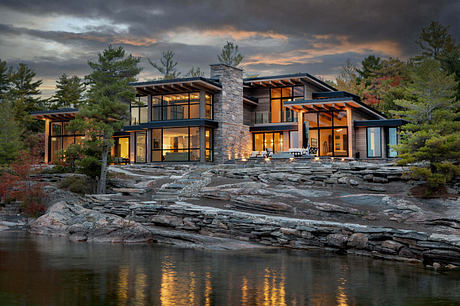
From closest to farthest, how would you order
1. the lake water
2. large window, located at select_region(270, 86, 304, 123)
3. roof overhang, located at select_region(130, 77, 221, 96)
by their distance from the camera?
1. the lake water
2. roof overhang, located at select_region(130, 77, 221, 96)
3. large window, located at select_region(270, 86, 304, 123)

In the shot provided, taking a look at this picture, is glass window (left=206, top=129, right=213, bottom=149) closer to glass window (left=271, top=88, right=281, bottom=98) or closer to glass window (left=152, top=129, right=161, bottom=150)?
glass window (left=152, top=129, right=161, bottom=150)

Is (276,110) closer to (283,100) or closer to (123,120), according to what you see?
(283,100)

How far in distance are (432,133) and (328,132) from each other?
39.3 feet

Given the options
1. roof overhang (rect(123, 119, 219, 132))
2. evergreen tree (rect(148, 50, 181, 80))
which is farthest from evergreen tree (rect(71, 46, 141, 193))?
evergreen tree (rect(148, 50, 181, 80))

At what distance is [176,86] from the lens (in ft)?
101

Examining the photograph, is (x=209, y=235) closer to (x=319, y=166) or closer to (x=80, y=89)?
(x=319, y=166)

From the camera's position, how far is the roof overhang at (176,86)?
96.6 feet

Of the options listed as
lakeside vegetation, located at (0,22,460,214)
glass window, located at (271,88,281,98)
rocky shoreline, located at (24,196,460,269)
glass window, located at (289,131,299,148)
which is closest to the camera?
rocky shoreline, located at (24,196,460,269)

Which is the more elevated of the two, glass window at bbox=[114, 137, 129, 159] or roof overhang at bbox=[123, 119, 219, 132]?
roof overhang at bbox=[123, 119, 219, 132]

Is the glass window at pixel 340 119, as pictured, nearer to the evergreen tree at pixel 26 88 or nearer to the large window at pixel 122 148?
the large window at pixel 122 148

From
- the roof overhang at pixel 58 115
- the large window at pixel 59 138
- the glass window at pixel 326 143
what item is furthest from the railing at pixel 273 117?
the roof overhang at pixel 58 115

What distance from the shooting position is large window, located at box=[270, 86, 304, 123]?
35031 millimetres

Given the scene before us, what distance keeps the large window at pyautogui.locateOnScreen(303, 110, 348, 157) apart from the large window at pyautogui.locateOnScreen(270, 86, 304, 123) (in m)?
4.31

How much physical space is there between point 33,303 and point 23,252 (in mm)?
6687
